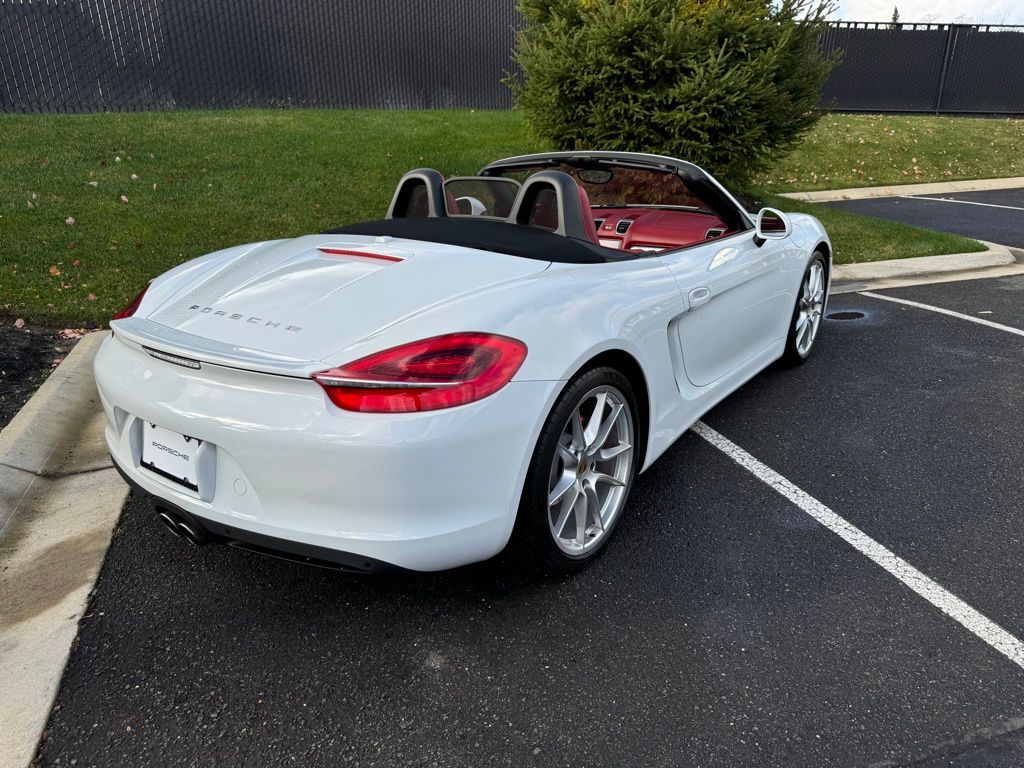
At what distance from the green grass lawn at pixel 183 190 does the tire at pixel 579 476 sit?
3870 mm

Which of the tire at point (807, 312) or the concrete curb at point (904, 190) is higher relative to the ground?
the tire at point (807, 312)

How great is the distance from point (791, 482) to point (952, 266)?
18.3 ft

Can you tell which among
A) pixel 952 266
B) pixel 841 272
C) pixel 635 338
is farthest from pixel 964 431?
pixel 952 266

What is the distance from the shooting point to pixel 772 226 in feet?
13.4

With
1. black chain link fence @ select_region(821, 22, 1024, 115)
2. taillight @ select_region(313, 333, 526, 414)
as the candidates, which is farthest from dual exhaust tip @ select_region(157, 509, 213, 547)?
black chain link fence @ select_region(821, 22, 1024, 115)

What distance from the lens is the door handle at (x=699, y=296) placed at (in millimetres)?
3057

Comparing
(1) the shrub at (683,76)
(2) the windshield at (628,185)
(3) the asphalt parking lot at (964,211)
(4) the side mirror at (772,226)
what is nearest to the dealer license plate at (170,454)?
(2) the windshield at (628,185)

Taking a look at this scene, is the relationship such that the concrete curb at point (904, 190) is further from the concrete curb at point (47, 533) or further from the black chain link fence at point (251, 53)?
the concrete curb at point (47, 533)

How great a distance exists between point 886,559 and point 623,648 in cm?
111

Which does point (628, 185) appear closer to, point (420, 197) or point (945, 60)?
point (420, 197)

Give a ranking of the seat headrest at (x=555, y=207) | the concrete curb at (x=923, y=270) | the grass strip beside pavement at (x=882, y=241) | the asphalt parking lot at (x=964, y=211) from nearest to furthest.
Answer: the seat headrest at (x=555, y=207) → the concrete curb at (x=923, y=270) → the grass strip beside pavement at (x=882, y=241) → the asphalt parking lot at (x=964, y=211)

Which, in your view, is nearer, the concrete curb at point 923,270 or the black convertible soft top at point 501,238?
the black convertible soft top at point 501,238

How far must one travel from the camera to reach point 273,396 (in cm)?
206

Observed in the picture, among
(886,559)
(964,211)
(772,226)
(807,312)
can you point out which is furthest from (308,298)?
(964,211)
